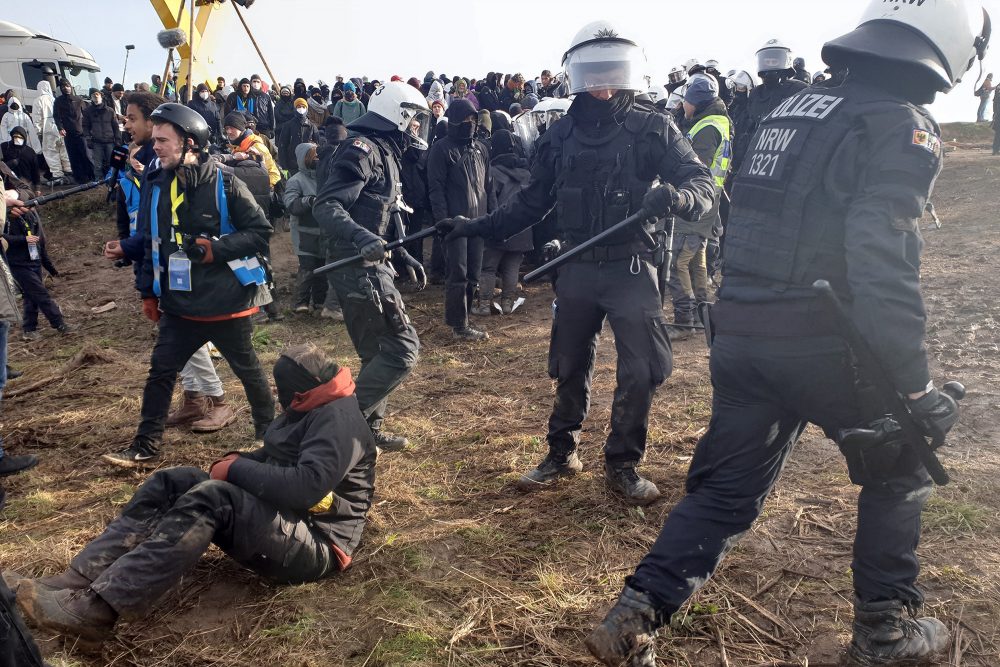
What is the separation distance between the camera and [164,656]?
294 centimetres

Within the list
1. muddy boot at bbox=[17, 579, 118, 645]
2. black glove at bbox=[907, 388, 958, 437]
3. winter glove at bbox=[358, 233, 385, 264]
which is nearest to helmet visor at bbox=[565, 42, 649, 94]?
winter glove at bbox=[358, 233, 385, 264]

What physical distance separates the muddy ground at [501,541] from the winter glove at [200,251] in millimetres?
1399

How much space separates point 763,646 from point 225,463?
2407 millimetres

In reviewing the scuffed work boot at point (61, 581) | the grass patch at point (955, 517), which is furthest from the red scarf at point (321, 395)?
the grass patch at point (955, 517)

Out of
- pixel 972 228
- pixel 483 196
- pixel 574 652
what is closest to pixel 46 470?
pixel 574 652

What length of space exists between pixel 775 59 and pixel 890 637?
7088 millimetres

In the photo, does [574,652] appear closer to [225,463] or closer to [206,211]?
[225,463]

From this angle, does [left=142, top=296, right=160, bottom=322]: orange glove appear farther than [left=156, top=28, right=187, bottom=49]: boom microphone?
No

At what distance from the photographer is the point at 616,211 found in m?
3.93

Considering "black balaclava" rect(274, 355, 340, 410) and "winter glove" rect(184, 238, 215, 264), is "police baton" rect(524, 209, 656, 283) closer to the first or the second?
"black balaclava" rect(274, 355, 340, 410)

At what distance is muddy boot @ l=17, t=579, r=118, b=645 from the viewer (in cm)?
273

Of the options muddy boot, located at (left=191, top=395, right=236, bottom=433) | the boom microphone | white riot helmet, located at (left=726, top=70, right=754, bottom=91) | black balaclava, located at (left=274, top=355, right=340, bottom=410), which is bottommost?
muddy boot, located at (left=191, top=395, right=236, bottom=433)

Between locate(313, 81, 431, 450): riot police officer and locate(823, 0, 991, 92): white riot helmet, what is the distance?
287 cm

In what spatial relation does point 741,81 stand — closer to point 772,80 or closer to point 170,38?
point 772,80
